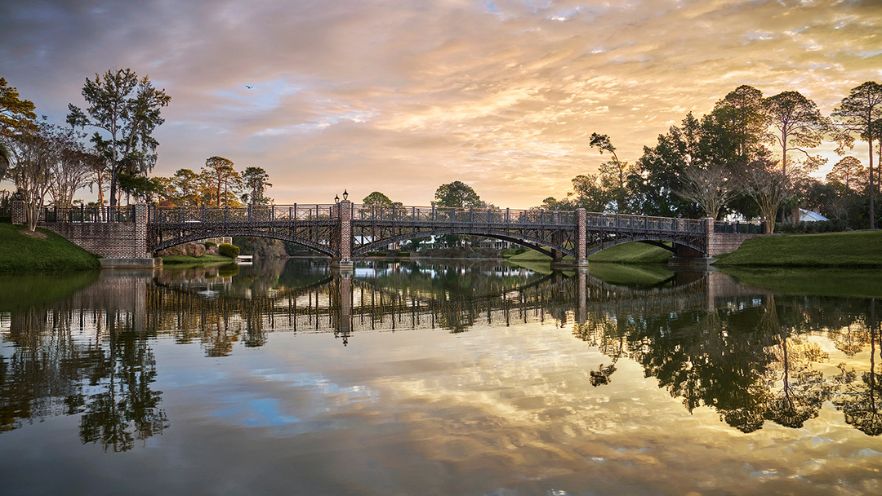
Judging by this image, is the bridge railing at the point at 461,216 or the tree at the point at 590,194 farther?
the tree at the point at 590,194

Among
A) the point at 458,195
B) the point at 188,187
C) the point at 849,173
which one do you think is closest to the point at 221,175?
the point at 188,187

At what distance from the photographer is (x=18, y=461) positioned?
20.1ft

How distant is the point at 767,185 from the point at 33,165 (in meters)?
79.8

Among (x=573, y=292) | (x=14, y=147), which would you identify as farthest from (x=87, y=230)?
(x=573, y=292)

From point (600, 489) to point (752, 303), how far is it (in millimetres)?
21061

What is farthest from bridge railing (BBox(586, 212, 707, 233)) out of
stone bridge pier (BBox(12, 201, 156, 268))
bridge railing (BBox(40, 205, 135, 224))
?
A: bridge railing (BBox(40, 205, 135, 224))

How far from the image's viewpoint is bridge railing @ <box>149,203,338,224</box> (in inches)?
2195

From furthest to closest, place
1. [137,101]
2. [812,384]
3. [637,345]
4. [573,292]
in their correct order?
[137,101] → [573,292] → [637,345] → [812,384]

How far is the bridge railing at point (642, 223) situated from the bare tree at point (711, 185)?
4.02 m

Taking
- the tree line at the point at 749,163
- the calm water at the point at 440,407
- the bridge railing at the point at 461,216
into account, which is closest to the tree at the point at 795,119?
the tree line at the point at 749,163

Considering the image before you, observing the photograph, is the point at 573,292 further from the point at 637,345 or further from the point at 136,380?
the point at 136,380

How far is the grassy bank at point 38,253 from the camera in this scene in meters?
47.0

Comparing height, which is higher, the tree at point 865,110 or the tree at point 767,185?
the tree at point 865,110

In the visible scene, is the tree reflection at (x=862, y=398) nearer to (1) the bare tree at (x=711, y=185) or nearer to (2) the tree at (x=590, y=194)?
(1) the bare tree at (x=711, y=185)
